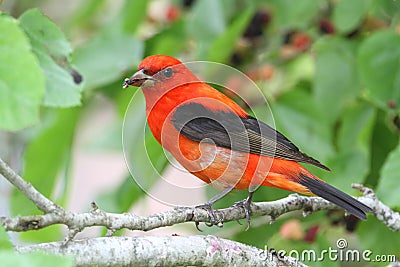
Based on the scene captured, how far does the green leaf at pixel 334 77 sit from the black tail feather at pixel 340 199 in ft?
3.93

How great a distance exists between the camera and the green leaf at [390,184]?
322cm

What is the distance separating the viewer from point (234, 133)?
116 inches

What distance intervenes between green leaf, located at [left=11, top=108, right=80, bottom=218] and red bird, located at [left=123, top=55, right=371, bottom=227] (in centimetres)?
123

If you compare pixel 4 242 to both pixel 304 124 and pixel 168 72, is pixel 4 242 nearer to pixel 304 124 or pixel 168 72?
pixel 168 72

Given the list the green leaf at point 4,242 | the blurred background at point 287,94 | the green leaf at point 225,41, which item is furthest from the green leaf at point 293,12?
the green leaf at point 4,242

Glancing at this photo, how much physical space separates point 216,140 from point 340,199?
0.51 metres

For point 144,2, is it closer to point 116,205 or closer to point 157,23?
point 157,23

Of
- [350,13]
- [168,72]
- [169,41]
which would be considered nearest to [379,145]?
[350,13]

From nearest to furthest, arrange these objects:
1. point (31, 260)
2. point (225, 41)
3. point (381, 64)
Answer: point (31, 260), point (381, 64), point (225, 41)

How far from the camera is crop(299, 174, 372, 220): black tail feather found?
279 centimetres

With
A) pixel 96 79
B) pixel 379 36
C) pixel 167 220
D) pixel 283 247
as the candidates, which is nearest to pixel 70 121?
pixel 96 79

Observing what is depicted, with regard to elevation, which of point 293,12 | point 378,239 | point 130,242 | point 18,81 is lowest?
point 130,242

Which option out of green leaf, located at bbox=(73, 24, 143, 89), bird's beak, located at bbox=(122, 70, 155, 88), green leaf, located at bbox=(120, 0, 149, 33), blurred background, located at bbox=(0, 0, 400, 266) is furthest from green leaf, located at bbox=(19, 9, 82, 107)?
green leaf, located at bbox=(120, 0, 149, 33)

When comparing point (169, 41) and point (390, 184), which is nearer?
point (390, 184)
